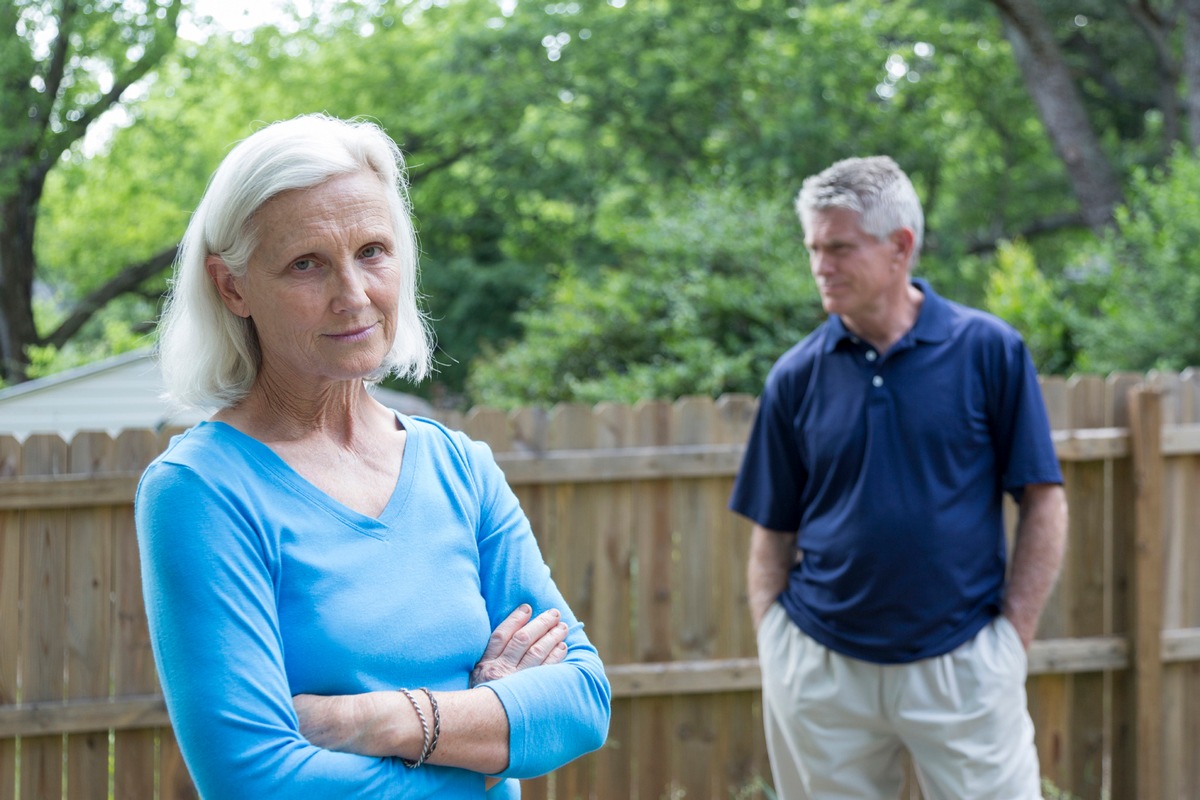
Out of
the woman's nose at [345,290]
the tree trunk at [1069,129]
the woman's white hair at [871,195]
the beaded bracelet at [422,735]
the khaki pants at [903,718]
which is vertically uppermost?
the tree trunk at [1069,129]

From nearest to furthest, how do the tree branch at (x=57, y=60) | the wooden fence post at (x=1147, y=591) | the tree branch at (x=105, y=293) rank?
the wooden fence post at (x=1147, y=591) → the tree branch at (x=57, y=60) → the tree branch at (x=105, y=293)

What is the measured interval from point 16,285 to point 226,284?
12498 mm

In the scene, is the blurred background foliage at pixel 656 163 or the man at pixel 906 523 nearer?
the man at pixel 906 523

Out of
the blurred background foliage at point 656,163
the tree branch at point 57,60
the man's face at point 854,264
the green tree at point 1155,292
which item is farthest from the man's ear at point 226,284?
the tree branch at point 57,60

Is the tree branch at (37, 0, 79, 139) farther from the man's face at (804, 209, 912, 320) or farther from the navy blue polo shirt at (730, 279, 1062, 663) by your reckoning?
the navy blue polo shirt at (730, 279, 1062, 663)

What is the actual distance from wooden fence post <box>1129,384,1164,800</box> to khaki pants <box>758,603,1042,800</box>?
1.60 m

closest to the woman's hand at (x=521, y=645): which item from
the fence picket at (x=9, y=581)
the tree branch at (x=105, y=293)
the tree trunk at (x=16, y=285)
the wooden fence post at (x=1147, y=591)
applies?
the fence picket at (x=9, y=581)

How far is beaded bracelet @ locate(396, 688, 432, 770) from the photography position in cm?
146

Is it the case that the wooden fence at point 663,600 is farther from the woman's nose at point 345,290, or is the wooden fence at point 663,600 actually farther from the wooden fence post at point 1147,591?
the woman's nose at point 345,290

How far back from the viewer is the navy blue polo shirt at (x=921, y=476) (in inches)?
108

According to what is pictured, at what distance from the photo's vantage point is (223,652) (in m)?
1.36

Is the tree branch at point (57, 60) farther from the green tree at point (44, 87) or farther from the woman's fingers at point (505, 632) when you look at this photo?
the woman's fingers at point (505, 632)

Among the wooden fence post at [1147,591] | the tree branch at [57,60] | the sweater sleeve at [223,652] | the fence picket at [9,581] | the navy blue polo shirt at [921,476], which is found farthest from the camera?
the tree branch at [57,60]

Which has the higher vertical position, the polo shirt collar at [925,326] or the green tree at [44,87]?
the green tree at [44,87]
